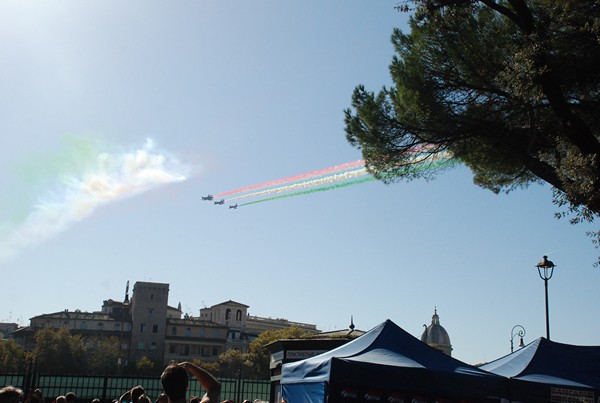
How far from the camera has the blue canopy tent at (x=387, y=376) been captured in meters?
11.2

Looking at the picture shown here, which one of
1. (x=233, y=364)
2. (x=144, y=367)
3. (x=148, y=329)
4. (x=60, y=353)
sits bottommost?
(x=144, y=367)

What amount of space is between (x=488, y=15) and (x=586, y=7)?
3.06 m

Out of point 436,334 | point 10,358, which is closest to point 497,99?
point 10,358

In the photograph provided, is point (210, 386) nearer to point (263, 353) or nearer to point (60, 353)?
point (263, 353)

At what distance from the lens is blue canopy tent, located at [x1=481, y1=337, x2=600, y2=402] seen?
42.4 feet

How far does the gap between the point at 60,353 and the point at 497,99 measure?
231 feet

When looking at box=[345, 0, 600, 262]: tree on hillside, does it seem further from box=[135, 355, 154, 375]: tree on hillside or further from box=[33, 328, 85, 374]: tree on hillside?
box=[135, 355, 154, 375]: tree on hillside

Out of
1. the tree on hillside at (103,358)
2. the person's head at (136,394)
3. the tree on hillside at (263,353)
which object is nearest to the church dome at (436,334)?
the tree on hillside at (263,353)

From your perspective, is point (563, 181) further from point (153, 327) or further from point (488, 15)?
point (153, 327)

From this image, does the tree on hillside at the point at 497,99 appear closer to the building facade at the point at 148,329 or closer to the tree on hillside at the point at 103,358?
the tree on hillside at the point at 103,358

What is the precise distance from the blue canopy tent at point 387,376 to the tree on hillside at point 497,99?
4213 mm

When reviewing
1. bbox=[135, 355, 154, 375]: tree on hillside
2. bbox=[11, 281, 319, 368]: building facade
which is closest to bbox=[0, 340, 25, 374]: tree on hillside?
bbox=[135, 355, 154, 375]: tree on hillside

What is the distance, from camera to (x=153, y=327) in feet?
325

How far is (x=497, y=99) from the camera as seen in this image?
1617cm
